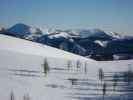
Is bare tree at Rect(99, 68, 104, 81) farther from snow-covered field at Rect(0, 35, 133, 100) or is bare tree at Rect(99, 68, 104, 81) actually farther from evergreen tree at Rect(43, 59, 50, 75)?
evergreen tree at Rect(43, 59, 50, 75)

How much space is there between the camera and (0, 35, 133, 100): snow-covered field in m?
2.63

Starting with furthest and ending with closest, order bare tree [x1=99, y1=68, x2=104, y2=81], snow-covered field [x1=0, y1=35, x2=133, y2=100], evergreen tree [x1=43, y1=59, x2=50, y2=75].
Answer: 1. bare tree [x1=99, y1=68, x2=104, y2=81]
2. evergreen tree [x1=43, y1=59, x2=50, y2=75]
3. snow-covered field [x1=0, y1=35, x2=133, y2=100]

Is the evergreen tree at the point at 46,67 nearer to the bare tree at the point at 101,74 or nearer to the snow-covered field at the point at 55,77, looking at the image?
the snow-covered field at the point at 55,77

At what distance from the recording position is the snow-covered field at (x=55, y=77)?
104 inches

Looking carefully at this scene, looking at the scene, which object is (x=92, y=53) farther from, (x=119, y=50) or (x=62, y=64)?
(x=62, y=64)

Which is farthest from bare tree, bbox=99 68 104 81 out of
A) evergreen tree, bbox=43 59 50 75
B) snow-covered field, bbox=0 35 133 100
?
evergreen tree, bbox=43 59 50 75

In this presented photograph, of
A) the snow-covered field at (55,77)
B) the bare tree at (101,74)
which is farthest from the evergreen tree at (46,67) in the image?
the bare tree at (101,74)

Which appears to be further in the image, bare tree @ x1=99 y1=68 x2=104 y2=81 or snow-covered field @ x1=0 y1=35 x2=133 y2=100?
bare tree @ x1=99 y1=68 x2=104 y2=81

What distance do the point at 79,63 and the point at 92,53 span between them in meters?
0.54

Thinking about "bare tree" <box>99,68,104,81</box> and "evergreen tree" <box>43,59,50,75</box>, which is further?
"bare tree" <box>99,68,104,81</box>

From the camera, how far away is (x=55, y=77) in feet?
10.3

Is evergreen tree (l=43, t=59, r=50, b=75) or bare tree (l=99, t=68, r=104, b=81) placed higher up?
evergreen tree (l=43, t=59, r=50, b=75)

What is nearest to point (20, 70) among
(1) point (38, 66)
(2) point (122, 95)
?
(1) point (38, 66)

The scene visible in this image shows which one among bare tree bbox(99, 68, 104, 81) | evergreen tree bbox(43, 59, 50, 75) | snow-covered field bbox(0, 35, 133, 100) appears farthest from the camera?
bare tree bbox(99, 68, 104, 81)
